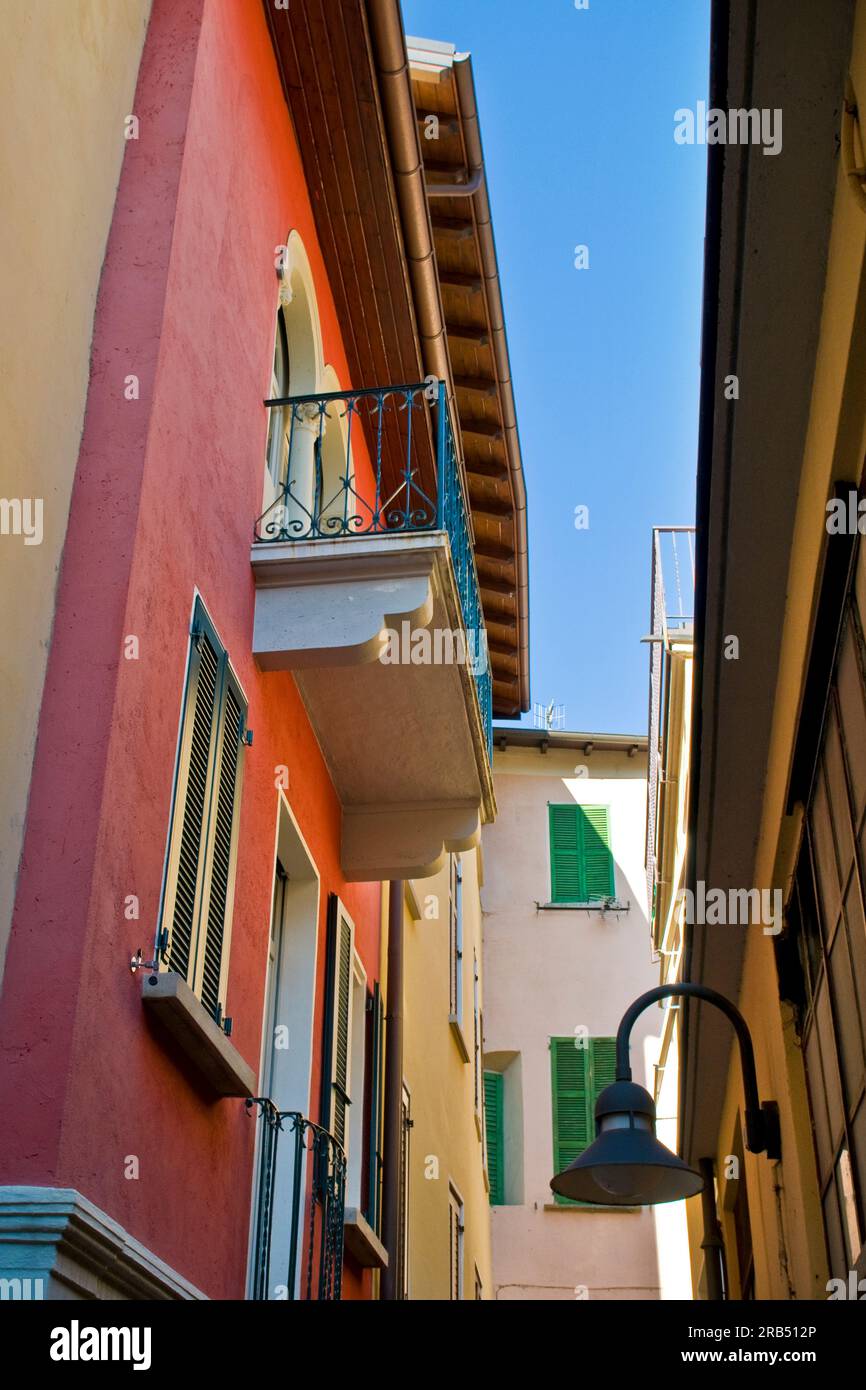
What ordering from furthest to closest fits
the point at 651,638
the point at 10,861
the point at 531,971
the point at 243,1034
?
the point at 531,971
the point at 651,638
the point at 243,1034
the point at 10,861

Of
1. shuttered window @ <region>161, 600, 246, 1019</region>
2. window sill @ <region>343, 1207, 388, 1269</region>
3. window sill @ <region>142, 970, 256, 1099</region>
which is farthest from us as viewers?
window sill @ <region>343, 1207, 388, 1269</region>

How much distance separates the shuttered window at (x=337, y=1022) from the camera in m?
8.62

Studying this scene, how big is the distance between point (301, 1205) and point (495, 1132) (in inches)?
529

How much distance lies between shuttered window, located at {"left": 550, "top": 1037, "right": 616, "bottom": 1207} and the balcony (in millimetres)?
11060

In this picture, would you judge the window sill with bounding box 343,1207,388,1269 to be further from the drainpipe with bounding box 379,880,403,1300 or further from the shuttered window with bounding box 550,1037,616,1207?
the shuttered window with bounding box 550,1037,616,1207

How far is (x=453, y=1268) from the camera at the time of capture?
47.2 ft

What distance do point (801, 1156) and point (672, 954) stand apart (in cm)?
808

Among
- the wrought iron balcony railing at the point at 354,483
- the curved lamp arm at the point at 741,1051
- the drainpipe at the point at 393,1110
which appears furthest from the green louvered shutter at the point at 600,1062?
the curved lamp arm at the point at 741,1051

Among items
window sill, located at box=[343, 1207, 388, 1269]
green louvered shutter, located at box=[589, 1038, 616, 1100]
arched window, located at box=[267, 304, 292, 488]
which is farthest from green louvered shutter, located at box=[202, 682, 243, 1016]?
green louvered shutter, located at box=[589, 1038, 616, 1100]

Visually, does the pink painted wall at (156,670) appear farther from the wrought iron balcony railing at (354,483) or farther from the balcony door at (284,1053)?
the wrought iron balcony railing at (354,483)

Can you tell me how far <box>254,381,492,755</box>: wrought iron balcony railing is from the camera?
25.6 ft

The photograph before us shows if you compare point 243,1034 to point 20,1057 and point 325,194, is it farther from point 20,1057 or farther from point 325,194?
point 325,194

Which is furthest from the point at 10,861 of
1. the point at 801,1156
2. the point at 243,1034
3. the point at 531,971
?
the point at 531,971
